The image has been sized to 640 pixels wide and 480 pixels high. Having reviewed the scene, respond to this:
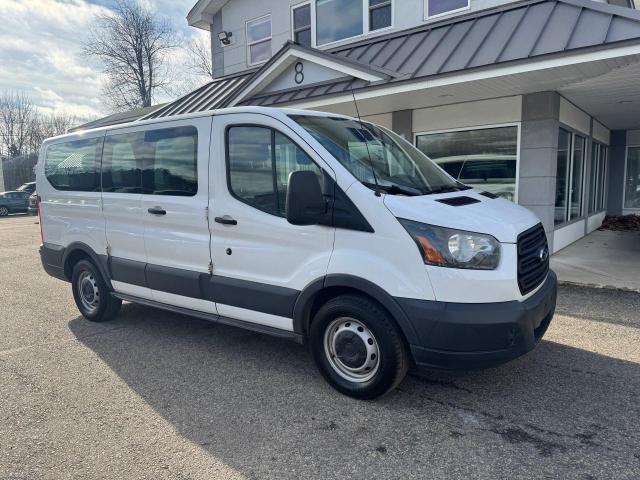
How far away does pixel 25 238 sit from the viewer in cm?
1405

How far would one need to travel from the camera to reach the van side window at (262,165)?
12.2 ft

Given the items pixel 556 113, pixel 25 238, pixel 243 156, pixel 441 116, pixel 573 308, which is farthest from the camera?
pixel 25 238

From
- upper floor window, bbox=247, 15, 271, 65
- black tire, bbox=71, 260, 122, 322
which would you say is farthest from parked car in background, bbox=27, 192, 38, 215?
black tire, bbox=71, 260, 122, 322

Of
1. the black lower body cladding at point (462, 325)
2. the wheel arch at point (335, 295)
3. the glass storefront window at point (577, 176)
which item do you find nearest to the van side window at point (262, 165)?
the wheel arch at point (335, 295)

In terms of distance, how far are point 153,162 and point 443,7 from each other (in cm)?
745

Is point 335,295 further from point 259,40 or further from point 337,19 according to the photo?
point 259,40

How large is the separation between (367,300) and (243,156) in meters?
1.61

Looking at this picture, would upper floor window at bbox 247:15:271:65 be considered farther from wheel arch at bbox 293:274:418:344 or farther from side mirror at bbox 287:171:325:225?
wheel arch at bbox 293:274:418:344

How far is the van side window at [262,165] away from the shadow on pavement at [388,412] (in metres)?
1.45

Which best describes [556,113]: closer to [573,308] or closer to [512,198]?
[512,198]

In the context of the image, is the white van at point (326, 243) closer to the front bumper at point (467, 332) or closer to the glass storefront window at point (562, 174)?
the front bumper at point (467, 332)

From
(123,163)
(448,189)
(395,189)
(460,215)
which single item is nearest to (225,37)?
(123,163)

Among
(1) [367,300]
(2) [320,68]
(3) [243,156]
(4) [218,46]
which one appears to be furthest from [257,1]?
(1) [367,300]

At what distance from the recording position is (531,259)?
3.45 meters
